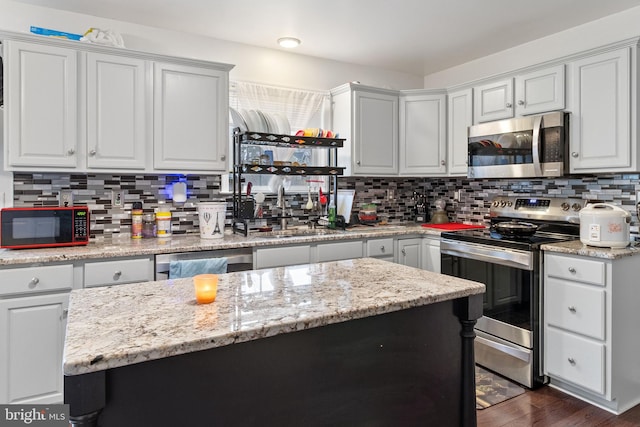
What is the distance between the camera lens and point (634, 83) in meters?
2.59

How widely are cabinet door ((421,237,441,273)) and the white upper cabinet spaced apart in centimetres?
76

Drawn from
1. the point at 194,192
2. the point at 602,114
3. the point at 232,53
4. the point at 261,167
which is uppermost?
the point at 232,53

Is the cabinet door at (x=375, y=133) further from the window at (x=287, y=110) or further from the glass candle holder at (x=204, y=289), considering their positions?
the glass candle holder at (x=204, y=289)

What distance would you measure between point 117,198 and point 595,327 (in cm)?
326

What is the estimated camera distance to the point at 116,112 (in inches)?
108

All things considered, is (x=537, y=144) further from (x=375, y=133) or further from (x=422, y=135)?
(x=375, y=133)

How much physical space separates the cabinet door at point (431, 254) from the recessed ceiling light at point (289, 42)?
6.67 feet

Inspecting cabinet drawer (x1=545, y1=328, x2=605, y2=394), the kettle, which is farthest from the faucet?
cabinet drawer (x1=545, y1=328, x2=605, y2=394)

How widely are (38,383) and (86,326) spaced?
5.34ft

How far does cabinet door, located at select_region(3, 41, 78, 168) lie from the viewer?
246 centimetres

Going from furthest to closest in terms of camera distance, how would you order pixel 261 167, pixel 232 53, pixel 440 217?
pixel 440 217 → pixel 232 53 → pixel 261 167

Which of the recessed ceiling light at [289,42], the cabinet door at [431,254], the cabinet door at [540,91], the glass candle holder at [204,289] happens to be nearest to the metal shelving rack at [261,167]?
the recessed ceiling light at [289,42]

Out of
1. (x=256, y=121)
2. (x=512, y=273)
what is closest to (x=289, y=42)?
(x=256, y=121)

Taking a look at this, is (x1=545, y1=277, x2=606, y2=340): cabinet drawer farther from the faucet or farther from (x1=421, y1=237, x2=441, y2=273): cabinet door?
the faucet
